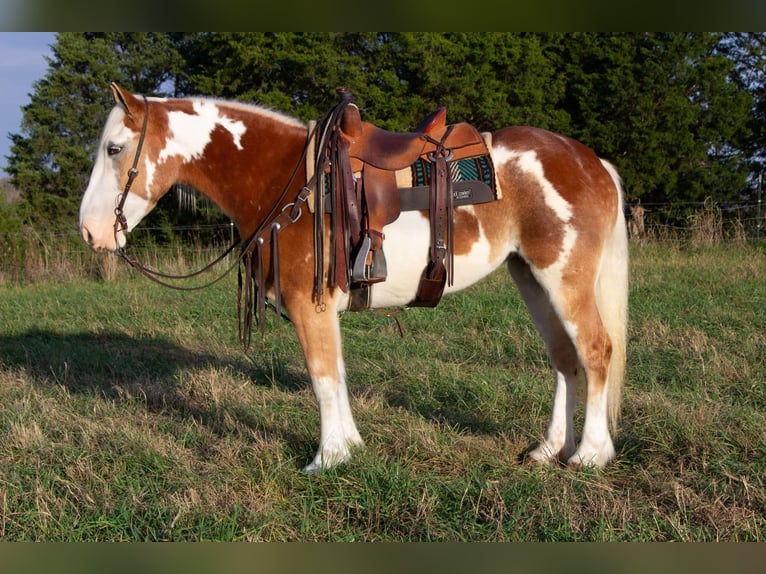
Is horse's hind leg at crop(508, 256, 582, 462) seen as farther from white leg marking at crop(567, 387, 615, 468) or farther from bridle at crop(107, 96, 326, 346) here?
bridle at crop(107, 96, 326, 346)

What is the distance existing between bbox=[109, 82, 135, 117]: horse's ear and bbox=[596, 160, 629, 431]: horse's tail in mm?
2561

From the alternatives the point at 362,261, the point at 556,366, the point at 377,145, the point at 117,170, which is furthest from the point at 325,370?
the point at 117,170

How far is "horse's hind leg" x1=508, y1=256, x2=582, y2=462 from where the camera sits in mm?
3609

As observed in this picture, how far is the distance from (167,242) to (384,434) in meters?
12.3

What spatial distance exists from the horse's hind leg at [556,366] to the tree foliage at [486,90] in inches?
419

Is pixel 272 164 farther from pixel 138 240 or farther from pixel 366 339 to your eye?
pixel 138 240

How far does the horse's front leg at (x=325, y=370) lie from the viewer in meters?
3.31

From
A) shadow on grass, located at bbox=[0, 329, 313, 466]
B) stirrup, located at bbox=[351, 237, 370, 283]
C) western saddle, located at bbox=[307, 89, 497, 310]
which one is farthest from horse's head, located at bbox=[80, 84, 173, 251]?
shadow on grass, located at bbox=[0, 329, 313, 466]

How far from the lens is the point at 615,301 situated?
3594mm

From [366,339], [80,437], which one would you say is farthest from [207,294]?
[80,437]

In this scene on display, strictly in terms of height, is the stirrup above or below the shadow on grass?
above

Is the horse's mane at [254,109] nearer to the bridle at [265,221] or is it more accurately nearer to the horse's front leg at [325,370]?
the bridle at [265,221]

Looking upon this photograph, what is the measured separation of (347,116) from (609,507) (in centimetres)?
223

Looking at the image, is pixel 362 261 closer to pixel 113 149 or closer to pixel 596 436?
pixel 113 149
